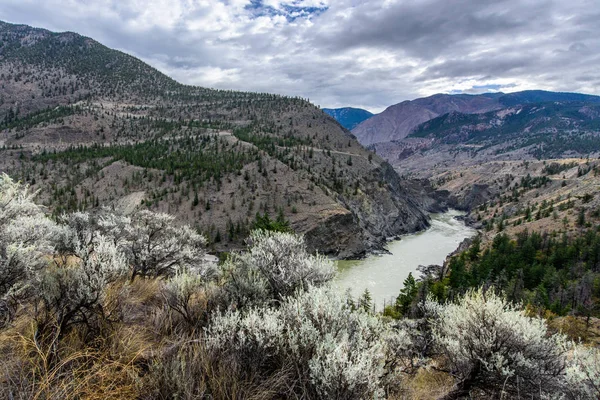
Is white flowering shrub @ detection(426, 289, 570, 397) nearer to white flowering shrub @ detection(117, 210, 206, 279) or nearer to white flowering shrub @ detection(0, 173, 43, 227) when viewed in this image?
white flowering shrub @ detection(117, 210, 206, 279)

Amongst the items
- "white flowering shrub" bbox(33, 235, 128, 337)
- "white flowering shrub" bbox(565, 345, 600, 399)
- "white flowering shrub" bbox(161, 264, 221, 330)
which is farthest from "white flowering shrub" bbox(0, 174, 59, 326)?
"white flowering shrub" bbox(565, 345, 600, 399)

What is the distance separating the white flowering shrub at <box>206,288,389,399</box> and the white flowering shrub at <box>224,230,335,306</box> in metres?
1.77

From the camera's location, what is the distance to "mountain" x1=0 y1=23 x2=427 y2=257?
53750 mm

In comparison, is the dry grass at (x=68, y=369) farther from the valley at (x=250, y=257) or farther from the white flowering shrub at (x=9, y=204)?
the white flowering shrub at (x=9, y=204)

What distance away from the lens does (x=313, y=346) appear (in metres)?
5.23

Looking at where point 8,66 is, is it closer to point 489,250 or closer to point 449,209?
point 489,250

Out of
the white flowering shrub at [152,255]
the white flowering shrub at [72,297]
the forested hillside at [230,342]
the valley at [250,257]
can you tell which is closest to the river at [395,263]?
the valley at [250,257]

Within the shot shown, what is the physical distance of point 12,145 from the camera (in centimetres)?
8650

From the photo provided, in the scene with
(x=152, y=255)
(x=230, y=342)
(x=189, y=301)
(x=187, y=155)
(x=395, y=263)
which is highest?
(x=187, y=155)

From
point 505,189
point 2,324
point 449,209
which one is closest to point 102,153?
point 2,324

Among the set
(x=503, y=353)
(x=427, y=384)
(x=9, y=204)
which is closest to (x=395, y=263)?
(x=427, y=384)

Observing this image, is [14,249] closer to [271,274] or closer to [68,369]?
[68,369]

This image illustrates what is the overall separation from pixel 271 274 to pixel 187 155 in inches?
2620

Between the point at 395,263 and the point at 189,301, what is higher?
the point at 189,301
